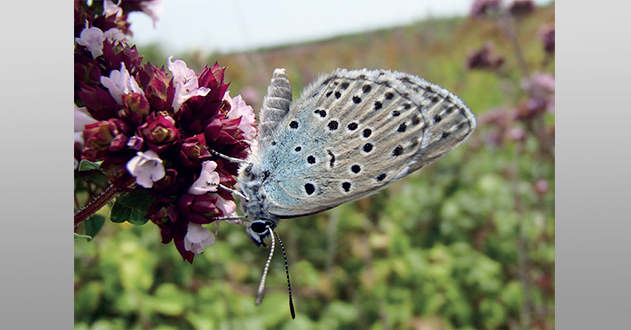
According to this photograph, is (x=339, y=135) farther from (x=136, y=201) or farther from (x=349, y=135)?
(x=136, y=201)

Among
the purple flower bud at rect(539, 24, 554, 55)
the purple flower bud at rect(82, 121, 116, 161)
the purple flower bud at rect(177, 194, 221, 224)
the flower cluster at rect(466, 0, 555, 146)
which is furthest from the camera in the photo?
the purple flower bud at rect(539, 24, 554, 55)

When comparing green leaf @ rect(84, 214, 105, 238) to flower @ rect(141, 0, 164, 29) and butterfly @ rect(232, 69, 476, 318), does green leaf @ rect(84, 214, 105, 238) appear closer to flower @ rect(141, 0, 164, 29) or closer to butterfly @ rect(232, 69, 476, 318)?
butterfly @ rect(232, 69, 476, 318)

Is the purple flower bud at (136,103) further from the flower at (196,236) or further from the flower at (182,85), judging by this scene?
the flower at (196,236)

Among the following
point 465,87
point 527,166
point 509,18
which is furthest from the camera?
point 465,87

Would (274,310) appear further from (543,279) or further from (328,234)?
(543,279)

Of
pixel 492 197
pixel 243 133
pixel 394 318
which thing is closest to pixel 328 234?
pixel 394 318

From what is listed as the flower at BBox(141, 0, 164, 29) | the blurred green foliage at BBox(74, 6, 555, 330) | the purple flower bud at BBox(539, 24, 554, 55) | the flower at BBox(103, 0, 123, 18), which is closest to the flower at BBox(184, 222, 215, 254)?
the flower at BBox(103, 0, 123, 18)
